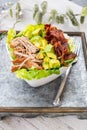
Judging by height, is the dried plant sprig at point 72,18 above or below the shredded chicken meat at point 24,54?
above

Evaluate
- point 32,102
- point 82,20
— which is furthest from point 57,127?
point 82,20

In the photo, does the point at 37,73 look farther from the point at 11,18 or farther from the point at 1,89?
the point at 11,18

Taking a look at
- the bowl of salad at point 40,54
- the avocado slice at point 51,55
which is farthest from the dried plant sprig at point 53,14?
the avocado slice at point 51,55

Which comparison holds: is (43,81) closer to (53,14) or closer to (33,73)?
(33,73)

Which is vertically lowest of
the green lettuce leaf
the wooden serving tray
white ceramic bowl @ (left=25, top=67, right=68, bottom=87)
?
the wooden serving tray

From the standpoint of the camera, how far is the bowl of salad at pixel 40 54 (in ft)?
2.18

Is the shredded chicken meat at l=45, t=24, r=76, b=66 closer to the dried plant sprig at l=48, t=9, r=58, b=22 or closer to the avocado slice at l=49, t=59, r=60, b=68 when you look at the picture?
the avocado slice at l=49, t=59, r=60, b=68

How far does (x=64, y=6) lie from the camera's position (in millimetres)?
1115

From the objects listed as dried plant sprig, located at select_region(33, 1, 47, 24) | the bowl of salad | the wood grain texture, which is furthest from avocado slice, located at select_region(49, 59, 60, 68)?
dried plant sprig, located at select_region(33, 1, 47, 24)

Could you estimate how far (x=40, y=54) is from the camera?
688mm

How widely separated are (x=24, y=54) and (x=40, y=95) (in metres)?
0.12

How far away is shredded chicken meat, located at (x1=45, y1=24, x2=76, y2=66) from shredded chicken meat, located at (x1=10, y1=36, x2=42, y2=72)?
0.05 meters

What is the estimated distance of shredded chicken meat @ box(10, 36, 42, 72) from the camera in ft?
2.21

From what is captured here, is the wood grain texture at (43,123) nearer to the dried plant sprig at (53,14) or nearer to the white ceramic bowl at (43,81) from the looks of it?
the white ceramic bowl at (43,81)
